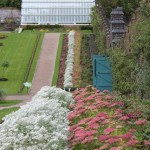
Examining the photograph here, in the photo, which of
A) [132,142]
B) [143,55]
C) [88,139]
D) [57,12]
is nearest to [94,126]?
[88,139]

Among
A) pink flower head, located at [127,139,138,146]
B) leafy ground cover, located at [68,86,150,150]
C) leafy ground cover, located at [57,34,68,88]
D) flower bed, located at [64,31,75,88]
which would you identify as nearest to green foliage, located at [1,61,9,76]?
leafy ground cover, located at [57,34,68,88]

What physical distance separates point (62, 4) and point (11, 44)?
16.2 meters

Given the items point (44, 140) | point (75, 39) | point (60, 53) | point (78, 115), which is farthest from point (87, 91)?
point (75, 39)

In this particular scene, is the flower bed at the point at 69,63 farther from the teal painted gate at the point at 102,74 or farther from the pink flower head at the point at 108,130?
the pink flower head at the point at 108,130

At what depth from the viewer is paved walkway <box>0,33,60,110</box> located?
30481mm

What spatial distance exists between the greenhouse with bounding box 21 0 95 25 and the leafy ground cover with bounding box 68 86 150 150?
4683 centimetres

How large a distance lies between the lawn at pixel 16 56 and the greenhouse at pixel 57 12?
32.1 feet

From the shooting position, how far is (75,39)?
4472cm

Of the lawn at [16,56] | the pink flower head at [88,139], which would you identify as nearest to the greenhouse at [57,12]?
the lawn at [16,56]

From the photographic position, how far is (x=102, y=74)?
26.5 metres

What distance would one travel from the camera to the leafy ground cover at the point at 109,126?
8.68 meters

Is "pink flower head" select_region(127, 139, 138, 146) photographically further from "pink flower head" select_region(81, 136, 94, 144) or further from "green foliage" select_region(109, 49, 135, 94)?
"green foliage" select_region(109, 49, 135, 94)

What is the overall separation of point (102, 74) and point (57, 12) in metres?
34.2

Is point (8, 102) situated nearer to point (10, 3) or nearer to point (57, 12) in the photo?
point (57, 12)
